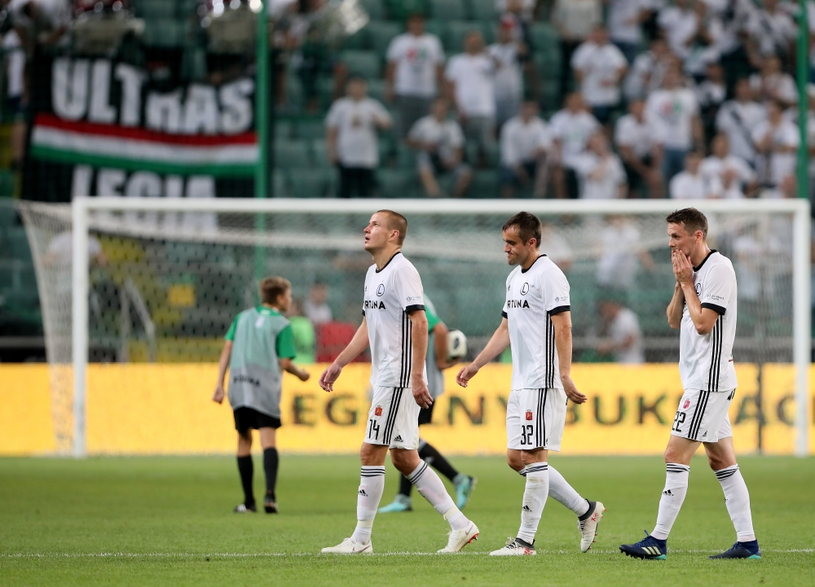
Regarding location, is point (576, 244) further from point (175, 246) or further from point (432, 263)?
point (175, 246)

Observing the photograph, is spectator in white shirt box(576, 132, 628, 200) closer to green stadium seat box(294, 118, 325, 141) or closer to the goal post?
the goal post

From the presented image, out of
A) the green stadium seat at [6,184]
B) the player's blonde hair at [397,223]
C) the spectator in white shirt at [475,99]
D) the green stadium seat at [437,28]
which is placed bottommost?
A: the player's blonde hair at [397,223]

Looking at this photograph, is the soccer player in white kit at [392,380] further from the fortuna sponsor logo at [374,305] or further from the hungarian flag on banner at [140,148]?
the hungarian flag on banner at [140,148]

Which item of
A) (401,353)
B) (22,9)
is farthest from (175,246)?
(401,353)

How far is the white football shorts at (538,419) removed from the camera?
6.32 metres

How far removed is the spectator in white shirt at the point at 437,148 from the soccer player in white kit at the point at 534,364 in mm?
12267

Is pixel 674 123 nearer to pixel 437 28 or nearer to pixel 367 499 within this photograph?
pixel 437 28

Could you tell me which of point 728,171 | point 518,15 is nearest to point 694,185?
point 728,171

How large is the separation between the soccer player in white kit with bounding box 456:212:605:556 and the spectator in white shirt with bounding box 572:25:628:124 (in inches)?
515

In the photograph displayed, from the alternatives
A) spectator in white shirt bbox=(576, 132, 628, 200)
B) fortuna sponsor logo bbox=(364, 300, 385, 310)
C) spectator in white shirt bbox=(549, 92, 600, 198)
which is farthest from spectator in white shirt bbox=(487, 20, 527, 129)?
fortuna sponsor logo bbox=(364, 300, 385, 310)

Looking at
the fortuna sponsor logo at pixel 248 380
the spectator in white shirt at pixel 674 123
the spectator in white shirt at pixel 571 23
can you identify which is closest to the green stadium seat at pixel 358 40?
the spectator in white shirt at pixel 571 23

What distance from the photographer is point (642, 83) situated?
19.3m

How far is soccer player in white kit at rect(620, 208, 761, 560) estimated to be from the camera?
6.16 m

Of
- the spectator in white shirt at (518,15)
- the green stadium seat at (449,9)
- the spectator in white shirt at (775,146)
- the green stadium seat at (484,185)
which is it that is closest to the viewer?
the spectator in white shirt at (775,146)
